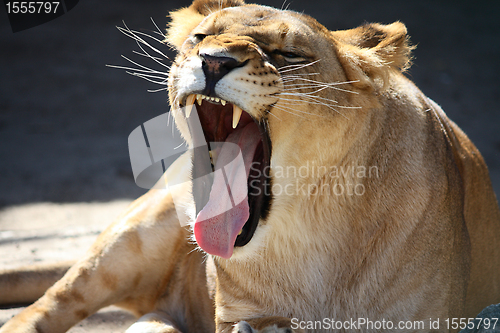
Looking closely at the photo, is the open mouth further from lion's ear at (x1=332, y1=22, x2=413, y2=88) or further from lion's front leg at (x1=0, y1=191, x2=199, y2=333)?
lion's front leg at (x1=0, y1=191, x2=199, y2=333)

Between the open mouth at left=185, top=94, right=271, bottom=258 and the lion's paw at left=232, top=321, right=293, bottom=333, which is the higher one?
the open mouth at left=185, top=94, right=271, bottom=258

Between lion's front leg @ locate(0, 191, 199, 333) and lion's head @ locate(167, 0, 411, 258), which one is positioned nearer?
lion's head @ locate(167, 0, 411, 258)

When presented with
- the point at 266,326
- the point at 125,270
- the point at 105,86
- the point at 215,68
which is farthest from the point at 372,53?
the point at 105,86

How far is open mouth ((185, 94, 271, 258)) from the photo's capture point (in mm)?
1951

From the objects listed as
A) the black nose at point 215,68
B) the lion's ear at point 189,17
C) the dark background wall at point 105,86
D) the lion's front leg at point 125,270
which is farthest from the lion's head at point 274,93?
the dark background wall at point 105,86

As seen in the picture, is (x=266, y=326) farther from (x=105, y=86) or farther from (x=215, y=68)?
(x=105, y=86)

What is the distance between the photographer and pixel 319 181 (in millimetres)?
1944

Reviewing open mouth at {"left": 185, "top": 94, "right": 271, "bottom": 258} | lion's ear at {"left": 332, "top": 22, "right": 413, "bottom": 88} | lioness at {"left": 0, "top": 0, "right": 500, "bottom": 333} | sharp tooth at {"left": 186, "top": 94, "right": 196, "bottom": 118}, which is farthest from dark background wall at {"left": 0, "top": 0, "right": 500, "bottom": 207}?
sharp tooth at {"left": 186, "top": 94, "right": 196, "bottom": 118}

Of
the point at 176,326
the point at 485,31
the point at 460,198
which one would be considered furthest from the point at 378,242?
the point at 485,31

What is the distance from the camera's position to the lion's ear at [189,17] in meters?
2.25

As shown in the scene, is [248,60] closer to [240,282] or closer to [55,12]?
[240,282]

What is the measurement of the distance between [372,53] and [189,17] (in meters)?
0.81

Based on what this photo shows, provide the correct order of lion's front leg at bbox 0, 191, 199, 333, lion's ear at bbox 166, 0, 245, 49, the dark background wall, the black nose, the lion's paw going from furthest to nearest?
1. the dark background wall
2. lion's front leg at bbox 0, 191, 199, 333
3. lion's ear at bbox 166, 0, 245, 49
4. the lion's paw
5. the black nose

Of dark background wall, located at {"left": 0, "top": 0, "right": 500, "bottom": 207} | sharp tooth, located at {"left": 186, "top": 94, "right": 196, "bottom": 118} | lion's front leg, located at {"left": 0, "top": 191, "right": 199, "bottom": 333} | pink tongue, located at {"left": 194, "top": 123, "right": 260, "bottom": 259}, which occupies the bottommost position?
dark background wall, located at {"left": 0, "top": 0, "right": 500, "bottom": 207}
